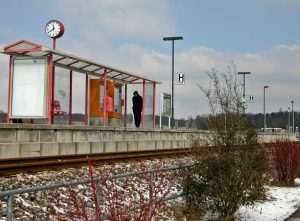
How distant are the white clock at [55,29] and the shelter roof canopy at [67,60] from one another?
2.27 meters

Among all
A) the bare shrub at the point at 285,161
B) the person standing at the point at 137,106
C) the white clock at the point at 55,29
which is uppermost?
the white clock at the point at 55,29

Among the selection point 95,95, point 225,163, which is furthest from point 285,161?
point 95,95

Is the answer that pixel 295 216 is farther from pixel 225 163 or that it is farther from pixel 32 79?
pixel 32 79

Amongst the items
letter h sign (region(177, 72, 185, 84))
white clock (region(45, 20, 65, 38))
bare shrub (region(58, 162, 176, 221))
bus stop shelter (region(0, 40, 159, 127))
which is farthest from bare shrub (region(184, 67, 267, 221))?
letter h sign (region(177, 72, 185, 84))

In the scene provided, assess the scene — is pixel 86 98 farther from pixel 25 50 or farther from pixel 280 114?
pixel 280 114

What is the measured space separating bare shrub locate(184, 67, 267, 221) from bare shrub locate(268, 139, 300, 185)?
667 cm

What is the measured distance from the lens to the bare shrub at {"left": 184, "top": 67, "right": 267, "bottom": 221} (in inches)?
349

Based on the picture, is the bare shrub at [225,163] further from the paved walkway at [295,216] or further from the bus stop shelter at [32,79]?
the bus stop shelter at [32,79]

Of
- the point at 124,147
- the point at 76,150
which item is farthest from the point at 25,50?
the point at 124,147

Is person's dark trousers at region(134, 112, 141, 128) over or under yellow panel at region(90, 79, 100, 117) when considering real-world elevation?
under

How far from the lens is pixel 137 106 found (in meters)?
25.4

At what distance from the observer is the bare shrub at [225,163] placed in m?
8.87

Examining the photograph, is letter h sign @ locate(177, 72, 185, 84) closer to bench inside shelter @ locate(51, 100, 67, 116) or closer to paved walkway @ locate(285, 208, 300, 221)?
bench inside shelter @ locate(51, 100, 67, 116)

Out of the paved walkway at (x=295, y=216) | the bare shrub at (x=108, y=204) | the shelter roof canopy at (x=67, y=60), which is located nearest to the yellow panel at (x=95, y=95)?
the shelter roof canopy at (x=67, y=60)
